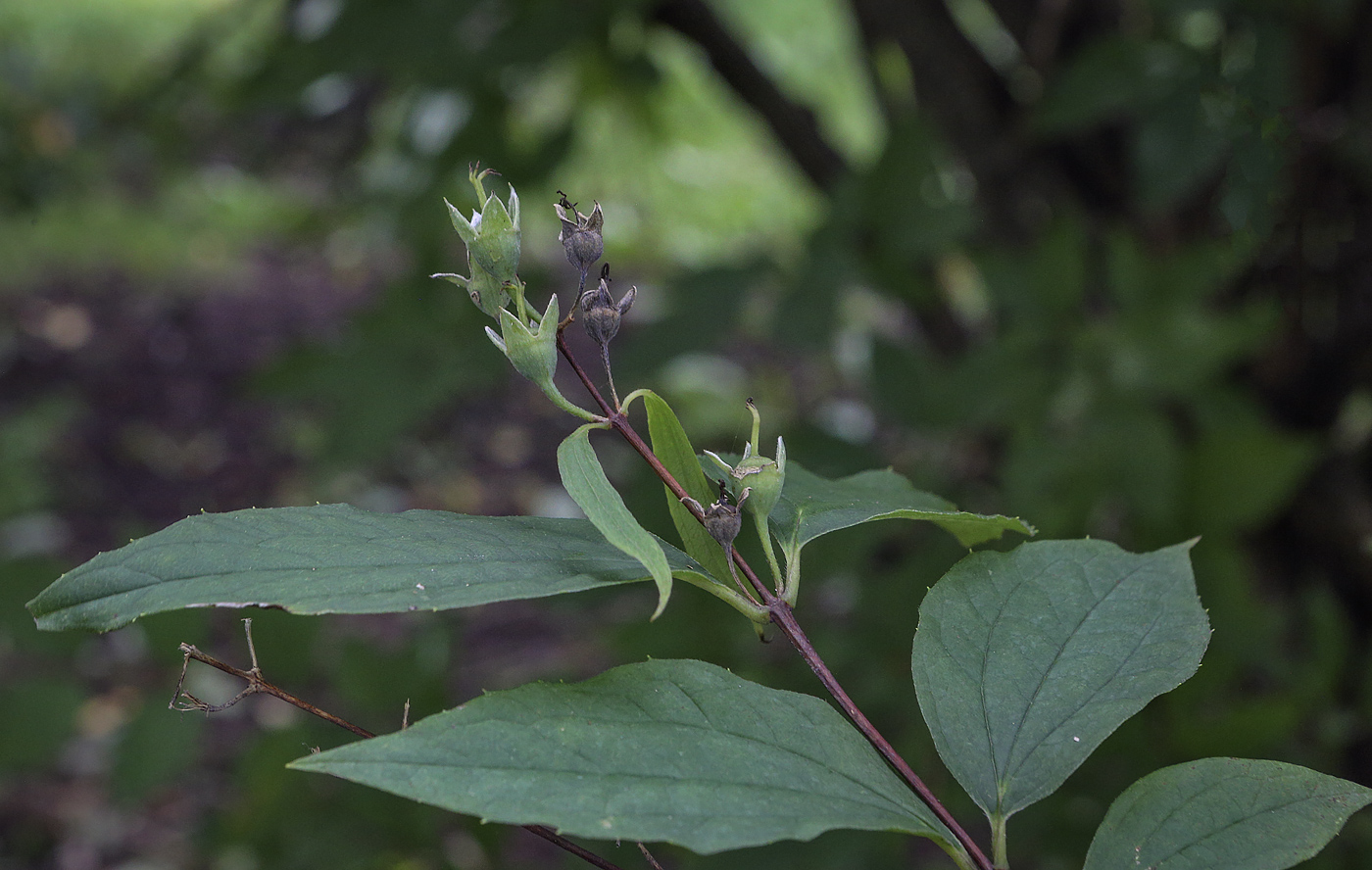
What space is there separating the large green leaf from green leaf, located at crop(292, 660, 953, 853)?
0.04 metres

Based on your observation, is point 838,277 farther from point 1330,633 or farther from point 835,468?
point 1330,633

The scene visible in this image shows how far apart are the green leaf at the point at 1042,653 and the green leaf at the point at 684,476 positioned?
0.32 feet

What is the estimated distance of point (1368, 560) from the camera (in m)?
1.47

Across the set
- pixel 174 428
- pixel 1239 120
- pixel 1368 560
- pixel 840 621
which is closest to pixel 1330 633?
pixel 1368 560

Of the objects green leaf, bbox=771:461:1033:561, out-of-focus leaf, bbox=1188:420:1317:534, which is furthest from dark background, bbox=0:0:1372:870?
green leaf, bbox=771:461:1033:561

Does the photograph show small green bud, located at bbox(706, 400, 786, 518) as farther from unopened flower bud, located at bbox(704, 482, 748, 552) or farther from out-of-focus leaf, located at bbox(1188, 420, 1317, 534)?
out-of-focus leaf, located at bbox(1188, 420, 1317, 534)

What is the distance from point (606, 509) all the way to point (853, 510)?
0.14 m

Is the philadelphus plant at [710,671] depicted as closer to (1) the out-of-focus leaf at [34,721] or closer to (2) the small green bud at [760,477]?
(2) the small green bud at [760,477]

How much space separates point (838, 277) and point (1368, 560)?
79cm

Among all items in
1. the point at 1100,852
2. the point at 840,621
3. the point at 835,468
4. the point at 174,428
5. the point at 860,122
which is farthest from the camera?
the point at 860,122

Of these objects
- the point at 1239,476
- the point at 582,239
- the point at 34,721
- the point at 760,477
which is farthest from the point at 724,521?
the point at 34,721

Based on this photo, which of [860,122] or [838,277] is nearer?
[838,277]

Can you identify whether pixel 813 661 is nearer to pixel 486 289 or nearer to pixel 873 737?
pixel 873 737

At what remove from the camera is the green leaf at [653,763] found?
38cm
